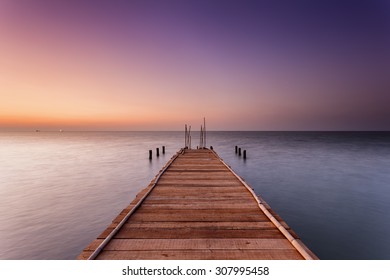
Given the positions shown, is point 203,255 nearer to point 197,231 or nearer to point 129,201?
point 197,231

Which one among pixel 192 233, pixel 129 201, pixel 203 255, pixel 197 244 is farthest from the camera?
pixel 129 201

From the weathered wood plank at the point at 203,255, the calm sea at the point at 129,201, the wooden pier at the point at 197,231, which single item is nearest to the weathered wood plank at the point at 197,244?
the wooden pier at the point at 197,231

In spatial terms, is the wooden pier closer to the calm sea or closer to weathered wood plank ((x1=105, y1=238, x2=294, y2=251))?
weathered wood plank ((x1=105, y1=238, x2=294, y2=251))

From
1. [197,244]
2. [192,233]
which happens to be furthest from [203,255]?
[192,233]

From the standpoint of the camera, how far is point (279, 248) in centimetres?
368

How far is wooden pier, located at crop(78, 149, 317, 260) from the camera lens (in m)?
3.55

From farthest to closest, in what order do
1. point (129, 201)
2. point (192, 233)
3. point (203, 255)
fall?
point (129, 201) < point (192, 233) < point (203, 255)

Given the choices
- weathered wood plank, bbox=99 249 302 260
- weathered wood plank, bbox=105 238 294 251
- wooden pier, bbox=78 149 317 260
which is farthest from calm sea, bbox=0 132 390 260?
weathered wood plank, bbox=99 249 302 260

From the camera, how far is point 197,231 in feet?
14.1

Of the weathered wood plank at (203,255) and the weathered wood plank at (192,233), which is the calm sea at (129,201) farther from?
the weathered wood plank at (203,255)

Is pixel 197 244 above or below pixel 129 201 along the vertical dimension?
above

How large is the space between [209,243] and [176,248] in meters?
0.58
